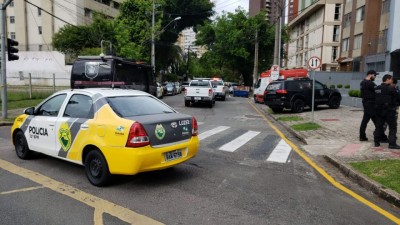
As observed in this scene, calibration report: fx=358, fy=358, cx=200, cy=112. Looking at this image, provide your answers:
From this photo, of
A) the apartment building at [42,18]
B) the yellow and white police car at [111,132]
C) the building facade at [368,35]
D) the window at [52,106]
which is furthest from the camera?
the apartment building at [42,18]

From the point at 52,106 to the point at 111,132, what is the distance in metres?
2.01

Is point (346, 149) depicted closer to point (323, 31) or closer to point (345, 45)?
point (345, 45)

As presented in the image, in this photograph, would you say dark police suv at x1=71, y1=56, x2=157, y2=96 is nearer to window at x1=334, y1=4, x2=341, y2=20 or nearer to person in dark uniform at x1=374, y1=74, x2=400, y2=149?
person in dark uniform at x1=374, y1=74, x2=400, y2=149

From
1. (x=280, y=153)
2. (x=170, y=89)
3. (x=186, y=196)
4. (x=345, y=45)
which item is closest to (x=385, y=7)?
(x=345, y=45)

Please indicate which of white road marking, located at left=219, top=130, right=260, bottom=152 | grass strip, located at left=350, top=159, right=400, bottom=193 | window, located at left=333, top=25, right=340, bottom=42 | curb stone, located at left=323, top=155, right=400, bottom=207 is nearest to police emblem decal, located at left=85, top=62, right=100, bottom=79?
white road marking, located at left=219, top=130, right=260, bottom=152

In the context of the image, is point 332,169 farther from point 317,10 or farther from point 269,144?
point 317,10

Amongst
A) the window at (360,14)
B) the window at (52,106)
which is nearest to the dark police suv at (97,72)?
the window at (52,106)

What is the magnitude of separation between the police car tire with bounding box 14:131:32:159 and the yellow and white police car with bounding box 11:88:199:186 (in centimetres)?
32

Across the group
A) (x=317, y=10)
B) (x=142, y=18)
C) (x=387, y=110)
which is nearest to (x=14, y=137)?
(x=387, y=110)

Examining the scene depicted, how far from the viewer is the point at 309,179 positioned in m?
6.35

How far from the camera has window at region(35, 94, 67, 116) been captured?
21.7 ft

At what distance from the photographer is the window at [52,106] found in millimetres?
6614

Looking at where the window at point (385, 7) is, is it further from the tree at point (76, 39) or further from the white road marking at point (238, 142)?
the white road marking at point (238, 142)

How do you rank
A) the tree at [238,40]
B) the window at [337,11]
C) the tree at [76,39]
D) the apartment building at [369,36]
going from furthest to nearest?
1. the window at [337,11]
2. the tree at [238,40]
3. the tree at [76,39]
4. the apartment building at [369,36]
